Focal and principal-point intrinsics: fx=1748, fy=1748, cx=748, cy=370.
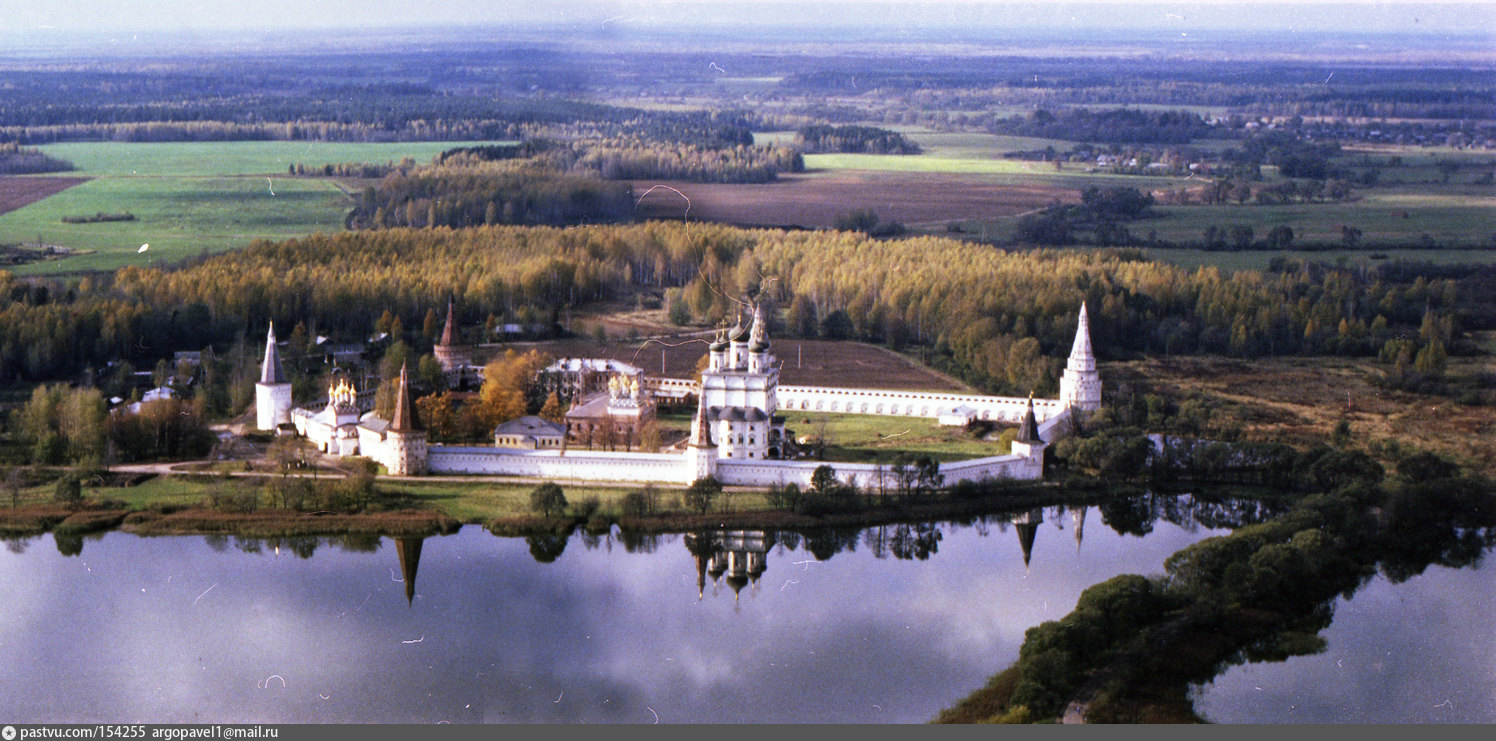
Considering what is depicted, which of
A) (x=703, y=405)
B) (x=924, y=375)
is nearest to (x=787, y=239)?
(x=924, y=375)

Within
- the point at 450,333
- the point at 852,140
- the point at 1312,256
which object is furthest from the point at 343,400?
the point at 852,140

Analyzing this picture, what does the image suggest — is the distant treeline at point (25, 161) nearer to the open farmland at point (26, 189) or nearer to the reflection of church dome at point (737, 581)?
the open farmland at point (26, 189)

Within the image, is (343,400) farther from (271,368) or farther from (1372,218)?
(1372,218)

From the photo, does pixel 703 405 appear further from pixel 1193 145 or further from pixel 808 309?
pixel 1193 145

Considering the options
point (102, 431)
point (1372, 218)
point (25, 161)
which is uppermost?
point (25, 161)

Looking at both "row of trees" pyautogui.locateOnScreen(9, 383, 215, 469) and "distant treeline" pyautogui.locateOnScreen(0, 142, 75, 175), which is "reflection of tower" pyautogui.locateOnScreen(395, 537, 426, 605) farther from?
"distant treeline" pyautogui.locateOnScreen(0, 142, 75, 175)

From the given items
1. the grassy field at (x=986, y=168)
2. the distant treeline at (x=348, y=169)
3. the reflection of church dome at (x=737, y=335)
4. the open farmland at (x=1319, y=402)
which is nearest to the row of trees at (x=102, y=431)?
the reflection of church dome at (x=737, y=335)
